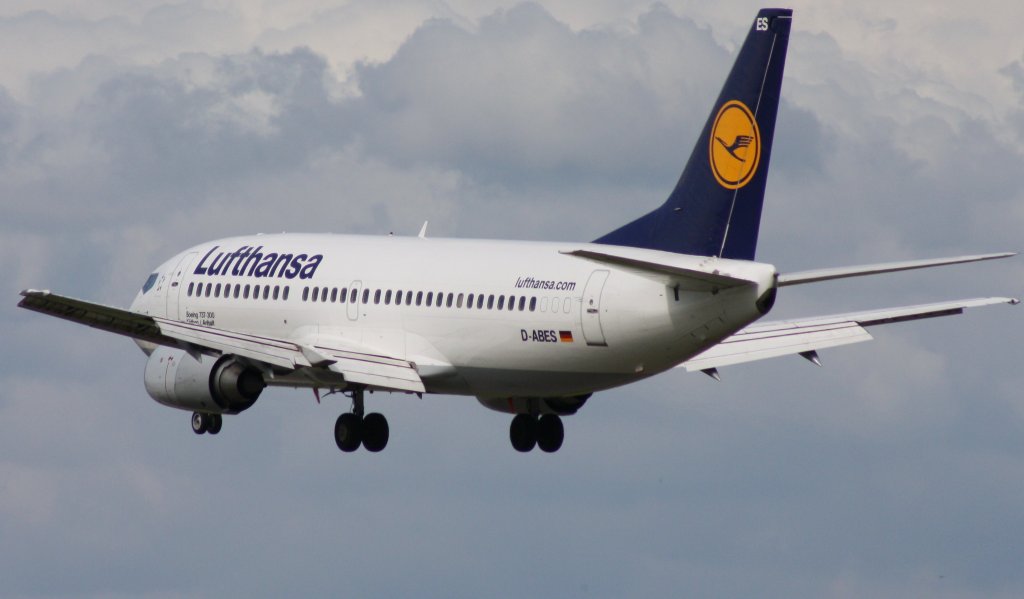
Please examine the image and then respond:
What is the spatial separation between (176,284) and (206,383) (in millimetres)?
6925

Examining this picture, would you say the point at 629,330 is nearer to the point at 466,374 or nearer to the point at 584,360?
the point at 584,360

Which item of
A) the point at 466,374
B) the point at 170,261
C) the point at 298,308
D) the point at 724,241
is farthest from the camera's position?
the point at 170,261

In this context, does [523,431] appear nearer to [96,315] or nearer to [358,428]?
[358,428]

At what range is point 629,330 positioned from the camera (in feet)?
171

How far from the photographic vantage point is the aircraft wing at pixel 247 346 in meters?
54.5

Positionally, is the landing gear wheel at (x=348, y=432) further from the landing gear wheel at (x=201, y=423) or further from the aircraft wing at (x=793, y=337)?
the aircraft wing at (x=793, y=337)

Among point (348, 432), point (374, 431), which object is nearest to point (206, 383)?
point (348, 432)

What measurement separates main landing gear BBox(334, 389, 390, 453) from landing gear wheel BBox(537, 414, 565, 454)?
182 inches

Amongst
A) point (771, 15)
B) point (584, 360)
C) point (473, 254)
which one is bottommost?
point (584, 360)

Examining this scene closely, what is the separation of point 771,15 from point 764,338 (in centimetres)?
1110

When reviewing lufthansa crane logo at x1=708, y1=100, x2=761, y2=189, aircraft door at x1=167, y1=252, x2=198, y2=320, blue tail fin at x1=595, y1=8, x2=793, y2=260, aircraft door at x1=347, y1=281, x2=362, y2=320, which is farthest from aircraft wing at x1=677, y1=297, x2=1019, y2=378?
aircraft door at x1=167, y1=252, x2=198, y2=320

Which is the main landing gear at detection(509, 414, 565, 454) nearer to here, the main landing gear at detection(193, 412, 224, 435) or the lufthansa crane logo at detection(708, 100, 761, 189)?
the main landing gear at detection(193, 412, 224, 435)

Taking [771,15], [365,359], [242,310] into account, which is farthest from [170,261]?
[771,15]

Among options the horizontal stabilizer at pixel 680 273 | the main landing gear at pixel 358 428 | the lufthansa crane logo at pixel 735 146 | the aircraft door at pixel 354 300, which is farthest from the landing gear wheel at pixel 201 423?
the lufthansa crane logo at pixel 735 146
